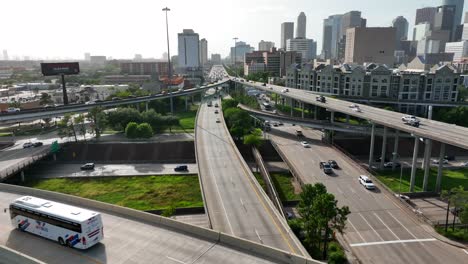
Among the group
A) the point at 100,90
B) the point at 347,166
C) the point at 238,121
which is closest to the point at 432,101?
the point at 347,166

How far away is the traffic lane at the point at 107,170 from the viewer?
215 feet

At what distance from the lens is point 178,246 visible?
2528cm

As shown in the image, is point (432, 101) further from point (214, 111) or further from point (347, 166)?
point (214, 111)

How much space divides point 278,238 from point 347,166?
3930 centimetres

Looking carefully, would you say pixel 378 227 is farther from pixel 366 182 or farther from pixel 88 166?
pixel 88 166

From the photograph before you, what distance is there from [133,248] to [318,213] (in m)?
18.6

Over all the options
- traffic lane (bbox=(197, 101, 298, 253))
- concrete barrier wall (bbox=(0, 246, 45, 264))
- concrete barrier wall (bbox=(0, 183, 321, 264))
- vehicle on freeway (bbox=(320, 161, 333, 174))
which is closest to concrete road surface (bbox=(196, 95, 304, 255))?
Answer: traffic lane (bbox=(197, 101, 298, 253))

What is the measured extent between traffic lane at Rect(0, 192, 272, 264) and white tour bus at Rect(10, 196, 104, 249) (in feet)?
2.14

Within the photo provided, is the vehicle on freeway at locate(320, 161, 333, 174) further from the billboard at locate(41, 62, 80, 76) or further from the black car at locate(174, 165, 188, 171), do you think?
the billboard at locate(41, 62, 80, 76)

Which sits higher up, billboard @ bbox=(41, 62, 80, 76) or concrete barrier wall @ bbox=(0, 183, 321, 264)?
billboard @ bbox=(41, 62, 80, 76)

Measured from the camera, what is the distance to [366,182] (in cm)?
5409

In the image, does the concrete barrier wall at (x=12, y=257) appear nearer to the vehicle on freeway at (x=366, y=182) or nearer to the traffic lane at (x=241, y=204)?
the traffic lane at (x=241, y=204)

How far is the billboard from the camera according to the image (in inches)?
4341

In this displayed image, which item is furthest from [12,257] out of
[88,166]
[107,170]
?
[88,166]
